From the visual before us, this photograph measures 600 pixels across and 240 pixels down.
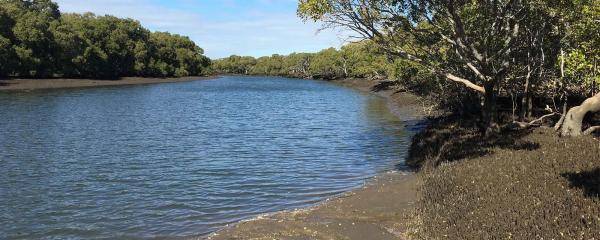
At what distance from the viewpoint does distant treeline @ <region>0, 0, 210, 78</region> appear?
9912 cm

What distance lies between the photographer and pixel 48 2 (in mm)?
146625

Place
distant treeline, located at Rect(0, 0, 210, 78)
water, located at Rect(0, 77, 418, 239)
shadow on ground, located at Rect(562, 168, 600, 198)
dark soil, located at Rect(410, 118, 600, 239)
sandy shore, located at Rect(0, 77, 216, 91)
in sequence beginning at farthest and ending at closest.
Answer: distant treeline, located at Rect(0, 0, 210, 78)
sandy shore, located at Rect(0, 77, 216, 91)
water, located at Rect(0, 77, 418, 239)
shadow on ground, located at Rect(562, 168, 600, 198)
dark soil, located at Rect(410, 118, 600, 239)

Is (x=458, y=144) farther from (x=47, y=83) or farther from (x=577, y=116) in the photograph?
(x=47, y=83)

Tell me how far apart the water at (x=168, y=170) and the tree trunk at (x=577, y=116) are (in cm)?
718

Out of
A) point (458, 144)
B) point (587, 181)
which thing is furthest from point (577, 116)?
point (587, 181)

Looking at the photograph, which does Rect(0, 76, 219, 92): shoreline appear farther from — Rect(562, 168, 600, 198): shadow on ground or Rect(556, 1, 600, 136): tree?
Rect(562, 168, 600, 198): shadow on ground

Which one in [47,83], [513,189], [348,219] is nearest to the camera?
[513,189]

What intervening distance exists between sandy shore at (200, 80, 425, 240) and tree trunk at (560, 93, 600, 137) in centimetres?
681

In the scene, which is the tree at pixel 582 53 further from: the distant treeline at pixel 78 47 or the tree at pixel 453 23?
the distant treeline at pixel 78 47

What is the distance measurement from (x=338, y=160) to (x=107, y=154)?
37.8 feet

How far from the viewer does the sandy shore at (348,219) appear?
1254 cm

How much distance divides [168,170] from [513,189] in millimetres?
14322

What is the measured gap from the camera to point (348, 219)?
13914 mm

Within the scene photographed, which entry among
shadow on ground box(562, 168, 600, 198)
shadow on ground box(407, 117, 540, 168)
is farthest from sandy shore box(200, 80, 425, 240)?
shadow on ground box(562, 168, 600, 198)
